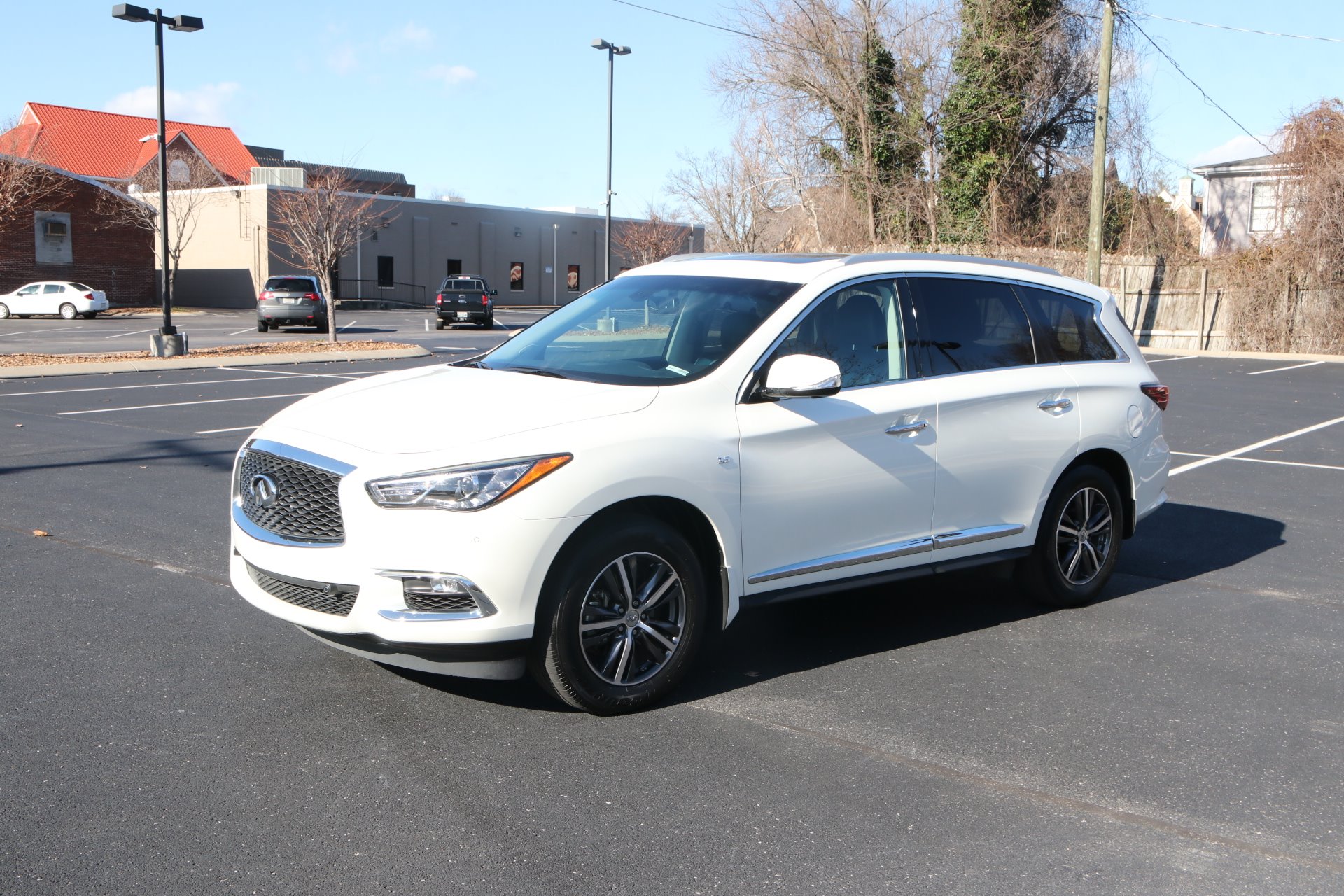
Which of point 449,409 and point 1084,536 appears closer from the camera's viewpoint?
point 449,409

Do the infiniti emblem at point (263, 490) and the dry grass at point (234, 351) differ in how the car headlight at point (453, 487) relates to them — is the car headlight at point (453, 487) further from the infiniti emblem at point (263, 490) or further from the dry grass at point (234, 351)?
the dry grass at point (234, 351)

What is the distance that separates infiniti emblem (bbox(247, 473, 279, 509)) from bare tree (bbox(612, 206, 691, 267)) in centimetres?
5154

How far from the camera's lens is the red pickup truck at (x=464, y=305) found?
41.4 meters

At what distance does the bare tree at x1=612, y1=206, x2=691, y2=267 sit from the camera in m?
57.8

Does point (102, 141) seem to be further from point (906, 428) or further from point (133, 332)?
point (906, 428)

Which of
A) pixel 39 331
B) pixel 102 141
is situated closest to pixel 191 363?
pixel 39 331

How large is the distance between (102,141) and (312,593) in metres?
76.0

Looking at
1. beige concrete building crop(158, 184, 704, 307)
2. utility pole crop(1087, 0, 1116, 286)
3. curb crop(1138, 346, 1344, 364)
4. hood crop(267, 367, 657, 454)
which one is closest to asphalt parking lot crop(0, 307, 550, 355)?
beige concrete building crop(158, 184, 704, 307)

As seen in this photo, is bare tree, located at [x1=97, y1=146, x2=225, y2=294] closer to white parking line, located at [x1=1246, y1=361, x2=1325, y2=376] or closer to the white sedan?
the white sedan

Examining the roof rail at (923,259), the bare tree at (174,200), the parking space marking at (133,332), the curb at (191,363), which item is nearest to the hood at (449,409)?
the roof rail at (923,259)

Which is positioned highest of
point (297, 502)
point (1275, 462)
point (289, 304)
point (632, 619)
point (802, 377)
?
point (289, 304)

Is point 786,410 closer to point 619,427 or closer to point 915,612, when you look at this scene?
point 619,427

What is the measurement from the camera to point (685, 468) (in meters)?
4.86

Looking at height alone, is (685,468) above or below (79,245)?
below
